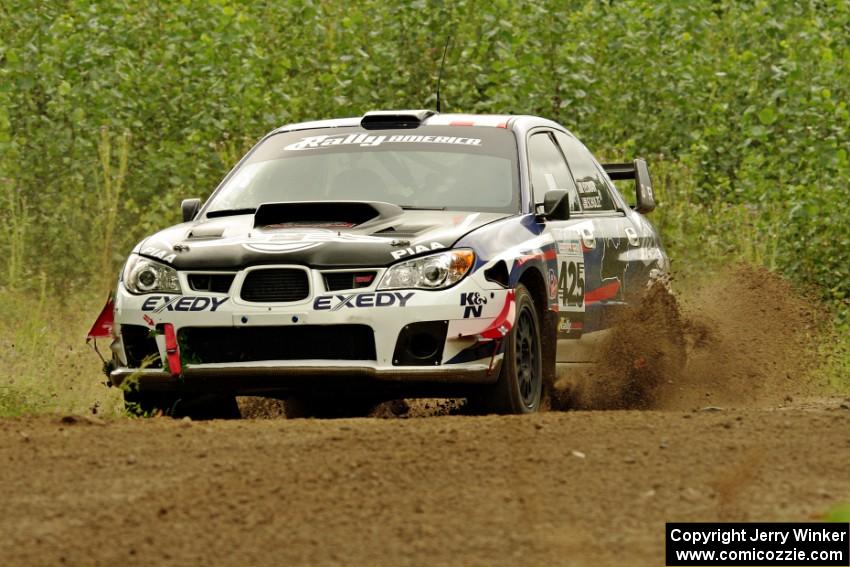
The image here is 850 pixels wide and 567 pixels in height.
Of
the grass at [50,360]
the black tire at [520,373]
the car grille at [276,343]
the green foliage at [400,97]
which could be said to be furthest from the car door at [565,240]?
the green foliage at [400,97]

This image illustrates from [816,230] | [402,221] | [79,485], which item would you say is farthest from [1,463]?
[816,230]

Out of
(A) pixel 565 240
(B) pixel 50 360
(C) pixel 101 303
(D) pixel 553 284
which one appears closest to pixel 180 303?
(D) pixel 553 284

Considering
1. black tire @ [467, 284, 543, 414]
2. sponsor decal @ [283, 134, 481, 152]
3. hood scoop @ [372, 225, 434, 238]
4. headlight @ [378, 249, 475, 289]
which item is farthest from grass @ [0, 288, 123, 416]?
black tire @ [467, 284, 543, 414]

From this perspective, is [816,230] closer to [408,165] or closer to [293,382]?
[408,165]

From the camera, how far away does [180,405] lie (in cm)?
886

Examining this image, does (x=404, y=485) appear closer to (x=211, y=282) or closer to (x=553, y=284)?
(x=211, y=282)

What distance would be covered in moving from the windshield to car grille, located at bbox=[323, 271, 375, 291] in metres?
1.09

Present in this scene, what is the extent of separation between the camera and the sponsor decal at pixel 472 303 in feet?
26.2

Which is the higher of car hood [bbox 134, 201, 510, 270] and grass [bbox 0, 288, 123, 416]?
car hood [bbox 134, 201, 510, 270]

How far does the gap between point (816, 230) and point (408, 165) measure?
650 centimetres

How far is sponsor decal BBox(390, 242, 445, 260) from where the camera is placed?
7965 mm

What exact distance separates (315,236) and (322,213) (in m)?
0.45

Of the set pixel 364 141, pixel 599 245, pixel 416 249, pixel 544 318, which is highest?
pixel 364 141

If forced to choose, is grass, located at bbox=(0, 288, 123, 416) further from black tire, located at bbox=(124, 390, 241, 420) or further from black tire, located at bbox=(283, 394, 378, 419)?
black tire, located at bbox=(283, 394, 378, 419)
